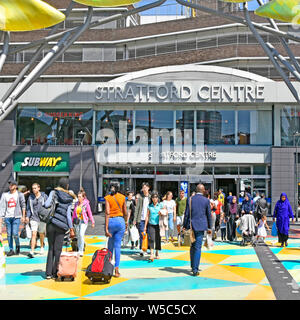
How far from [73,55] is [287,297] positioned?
36.7 meters

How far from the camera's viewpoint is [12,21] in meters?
14.0

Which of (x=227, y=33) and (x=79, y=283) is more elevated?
(x=227, y=33)

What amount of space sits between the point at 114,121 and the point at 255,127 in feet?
32.7

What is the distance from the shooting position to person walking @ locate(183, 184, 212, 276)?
917 centimetres

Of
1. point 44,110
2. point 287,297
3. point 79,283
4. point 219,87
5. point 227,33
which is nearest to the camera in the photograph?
point 287,297

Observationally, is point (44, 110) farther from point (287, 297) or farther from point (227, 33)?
point (287, 297)

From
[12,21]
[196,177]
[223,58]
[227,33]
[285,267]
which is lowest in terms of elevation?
[285,267]

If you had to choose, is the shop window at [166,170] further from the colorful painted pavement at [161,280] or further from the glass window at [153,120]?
→ the colorful painted pavement at [161,280]

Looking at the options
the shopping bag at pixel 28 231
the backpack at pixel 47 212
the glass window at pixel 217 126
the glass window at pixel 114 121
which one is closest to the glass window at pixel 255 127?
the glass window at pixel 217 126

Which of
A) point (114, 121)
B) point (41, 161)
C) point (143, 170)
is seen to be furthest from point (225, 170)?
Result: point (41, 161)

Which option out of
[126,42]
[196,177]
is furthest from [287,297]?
[126,42]

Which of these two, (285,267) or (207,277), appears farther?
(285,267)

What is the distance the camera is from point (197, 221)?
9.41 metres

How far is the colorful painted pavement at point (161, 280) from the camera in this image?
24.0 feet
